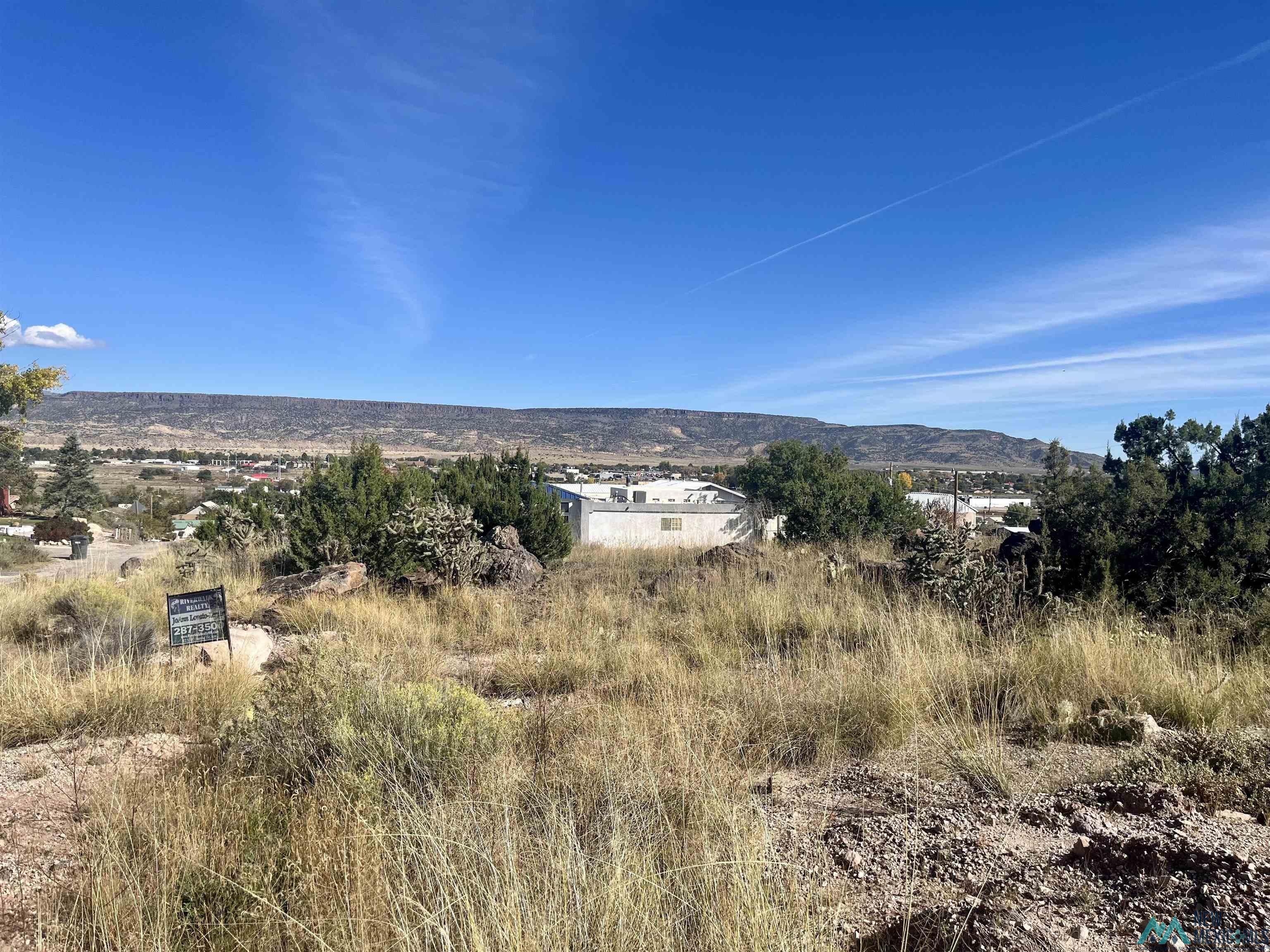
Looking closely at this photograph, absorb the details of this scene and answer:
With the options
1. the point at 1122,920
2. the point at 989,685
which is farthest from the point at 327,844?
the point at 989,685

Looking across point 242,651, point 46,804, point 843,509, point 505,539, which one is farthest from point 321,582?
point 843,509

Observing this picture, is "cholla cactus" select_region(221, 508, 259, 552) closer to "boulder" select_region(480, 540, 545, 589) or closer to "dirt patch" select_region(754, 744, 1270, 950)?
"boulder" select_region(480, 540, 545, 589)

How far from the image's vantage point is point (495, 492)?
59.1ft

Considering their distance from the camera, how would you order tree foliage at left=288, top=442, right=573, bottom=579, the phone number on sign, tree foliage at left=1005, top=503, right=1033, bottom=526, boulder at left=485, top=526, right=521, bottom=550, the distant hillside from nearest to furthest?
1. the phone number on sign
2. tree foliage at left=288, top=442, right=573, bottom=579
3. boulder at left=485, top=526, right=521, bottom=550
4. tree foliage at left=1005, top=503, right=1033, bottom=526
5. the distant hillside

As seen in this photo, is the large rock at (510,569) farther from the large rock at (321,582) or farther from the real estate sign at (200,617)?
the real estate sign at (200,617)

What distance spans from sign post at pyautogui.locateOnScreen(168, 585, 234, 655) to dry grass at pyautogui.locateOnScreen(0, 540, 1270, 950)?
480 mm

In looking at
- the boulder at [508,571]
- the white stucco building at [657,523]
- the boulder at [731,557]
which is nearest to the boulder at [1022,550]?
the boulder at [731,557]

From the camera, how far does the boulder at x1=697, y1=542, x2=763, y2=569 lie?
12.7 meters

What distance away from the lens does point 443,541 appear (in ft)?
39.4

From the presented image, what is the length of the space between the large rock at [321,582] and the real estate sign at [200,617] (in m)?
4.01

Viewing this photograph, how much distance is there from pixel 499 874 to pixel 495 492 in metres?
15.8

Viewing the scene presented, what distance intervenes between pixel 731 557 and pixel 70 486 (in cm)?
5014

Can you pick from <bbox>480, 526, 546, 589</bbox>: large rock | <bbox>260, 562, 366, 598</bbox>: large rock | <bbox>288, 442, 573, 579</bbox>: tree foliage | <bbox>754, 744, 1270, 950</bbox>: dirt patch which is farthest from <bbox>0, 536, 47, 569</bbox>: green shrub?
<bbox>754, 744, 1270, 950</bbox>: dirt patch

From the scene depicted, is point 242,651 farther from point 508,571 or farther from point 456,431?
point 456,431
